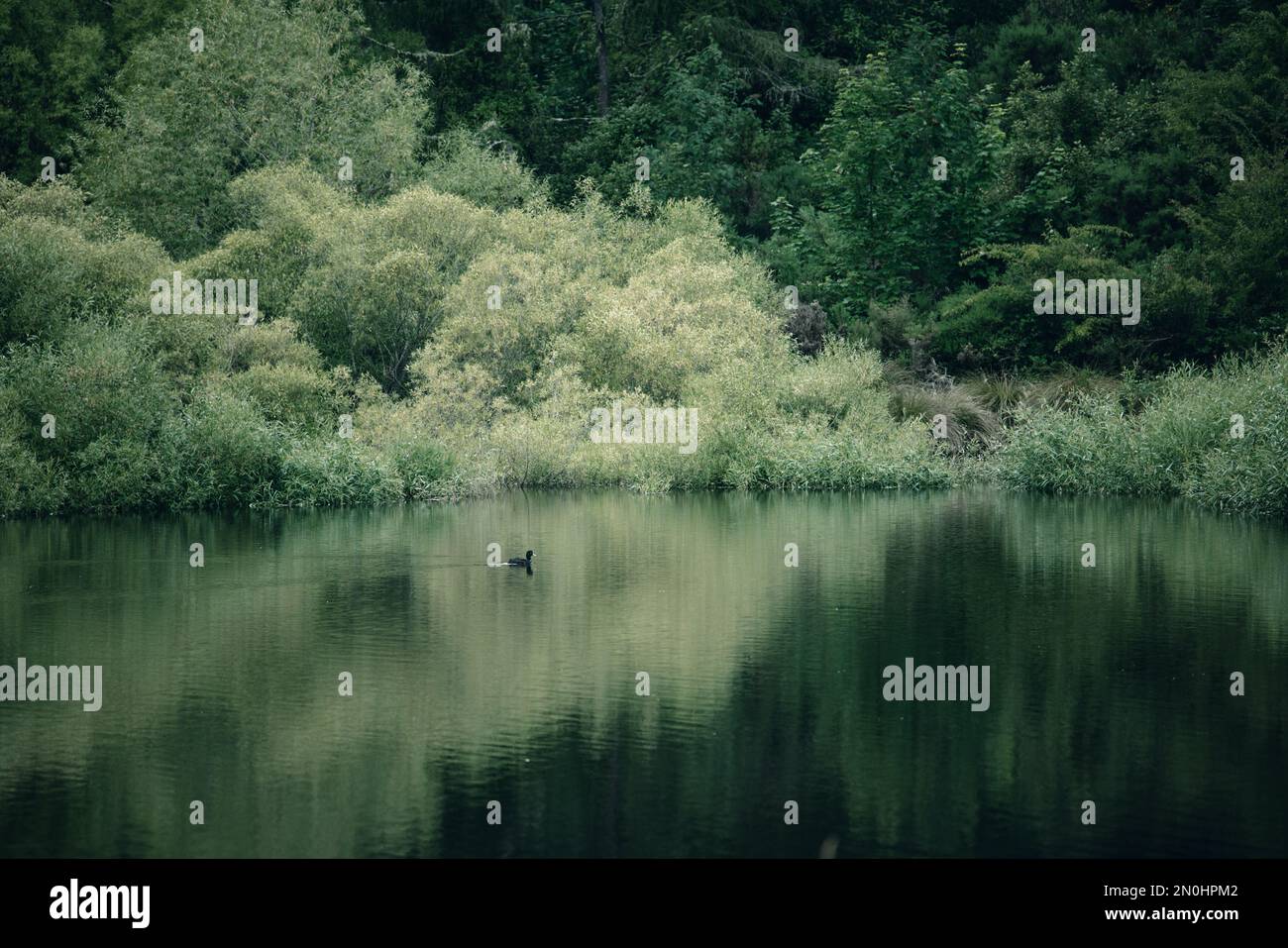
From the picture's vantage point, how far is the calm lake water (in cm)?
1120

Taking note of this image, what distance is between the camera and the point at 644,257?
49.9 m

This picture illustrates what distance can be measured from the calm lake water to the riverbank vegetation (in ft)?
32.7

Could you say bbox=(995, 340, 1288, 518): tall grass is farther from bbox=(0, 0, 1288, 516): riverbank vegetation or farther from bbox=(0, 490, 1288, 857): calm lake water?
bbox=(0, 490, 1288, 857): calm lake water

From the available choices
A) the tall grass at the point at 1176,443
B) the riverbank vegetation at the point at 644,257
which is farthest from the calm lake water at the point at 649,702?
the riverbank vegetation at the point at 644,257

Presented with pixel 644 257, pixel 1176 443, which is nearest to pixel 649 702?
pixel 1176 443

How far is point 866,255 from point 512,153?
13.4 m

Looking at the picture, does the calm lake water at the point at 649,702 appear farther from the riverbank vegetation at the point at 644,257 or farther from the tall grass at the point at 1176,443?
the riverbank vegetation at the point at 644,257

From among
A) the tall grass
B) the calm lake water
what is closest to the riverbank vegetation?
the tall grass

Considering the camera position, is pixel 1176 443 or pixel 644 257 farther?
pixel 644 257

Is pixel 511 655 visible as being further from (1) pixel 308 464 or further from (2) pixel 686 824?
(1) pixel 308 464

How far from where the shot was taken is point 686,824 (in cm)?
1121

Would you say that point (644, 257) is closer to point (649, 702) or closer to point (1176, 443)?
point (1176, 443)

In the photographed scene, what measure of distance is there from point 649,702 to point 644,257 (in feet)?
118
